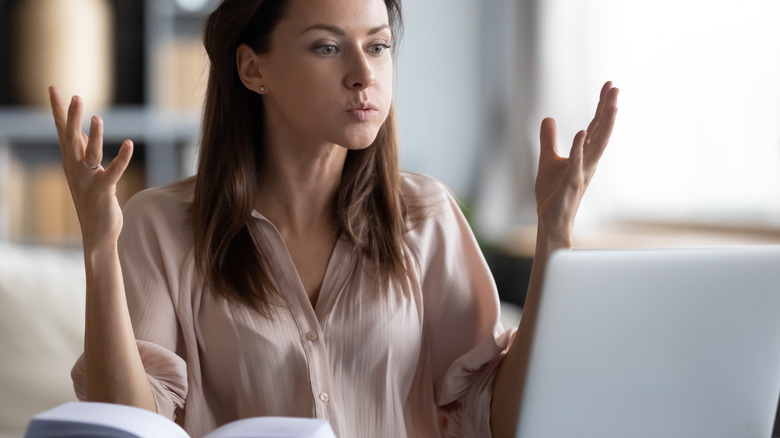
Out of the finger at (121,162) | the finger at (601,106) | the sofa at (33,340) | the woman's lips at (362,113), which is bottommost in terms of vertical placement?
the sofa at (33,340)

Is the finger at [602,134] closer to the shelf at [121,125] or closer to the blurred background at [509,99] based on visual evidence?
the blurred background at [509,99]

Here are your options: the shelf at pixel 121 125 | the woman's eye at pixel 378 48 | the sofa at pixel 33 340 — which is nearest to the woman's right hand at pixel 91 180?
the woman's eye at pixel 378 48

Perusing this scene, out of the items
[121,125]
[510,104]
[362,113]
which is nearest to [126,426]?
[362,113]

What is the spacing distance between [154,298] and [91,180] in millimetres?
268

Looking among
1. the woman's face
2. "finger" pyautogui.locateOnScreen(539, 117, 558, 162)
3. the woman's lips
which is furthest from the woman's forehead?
"finger" pyautogui.locateOnScreen(539, 117, 558, 162)

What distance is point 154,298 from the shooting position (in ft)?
4.05

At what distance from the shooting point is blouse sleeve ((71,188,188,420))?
1185 mm

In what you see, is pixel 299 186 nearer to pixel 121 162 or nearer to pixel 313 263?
pixel 313 263

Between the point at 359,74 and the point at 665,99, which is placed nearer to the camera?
the point at 359,74

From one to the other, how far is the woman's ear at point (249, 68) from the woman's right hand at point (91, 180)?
34 cm

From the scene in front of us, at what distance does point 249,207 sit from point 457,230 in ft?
1.08

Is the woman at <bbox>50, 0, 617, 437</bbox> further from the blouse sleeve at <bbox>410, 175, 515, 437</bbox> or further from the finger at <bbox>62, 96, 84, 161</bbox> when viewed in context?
the finger at <bbox>62, 96, 84, 161</bbox>

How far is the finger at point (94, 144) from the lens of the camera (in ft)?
3.28

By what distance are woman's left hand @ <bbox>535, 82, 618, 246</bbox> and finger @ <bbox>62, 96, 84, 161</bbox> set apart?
571mm
